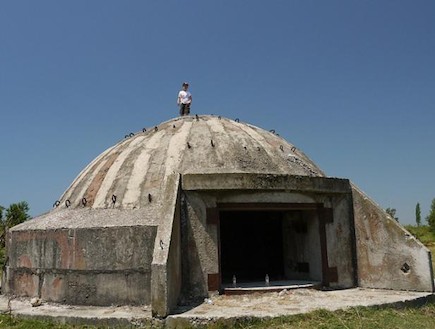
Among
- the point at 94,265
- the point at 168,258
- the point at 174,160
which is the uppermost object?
the point at 174,160

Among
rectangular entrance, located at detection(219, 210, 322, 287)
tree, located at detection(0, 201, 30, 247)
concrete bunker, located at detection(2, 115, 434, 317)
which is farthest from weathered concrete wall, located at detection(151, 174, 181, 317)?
tree, located at detection(0, 201, 30, 247)

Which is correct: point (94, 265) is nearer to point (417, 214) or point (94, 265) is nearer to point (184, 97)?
point (184, 97)

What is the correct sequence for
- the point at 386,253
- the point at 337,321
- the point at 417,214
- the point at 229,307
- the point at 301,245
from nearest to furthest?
the point at 337,321
the point at 229,307
the point at 386,253
the point at 301,245
the point at 417,214

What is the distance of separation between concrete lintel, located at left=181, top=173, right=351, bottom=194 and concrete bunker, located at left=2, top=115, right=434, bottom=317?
22 millimetres

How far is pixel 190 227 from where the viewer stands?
30.4 feet

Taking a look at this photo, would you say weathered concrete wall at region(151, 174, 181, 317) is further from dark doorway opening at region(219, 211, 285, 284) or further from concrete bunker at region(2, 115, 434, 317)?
dark doorway opening at region(219, 211, 285, 284)

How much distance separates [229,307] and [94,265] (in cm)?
284

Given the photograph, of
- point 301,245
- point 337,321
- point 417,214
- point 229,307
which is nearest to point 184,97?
point 301,245

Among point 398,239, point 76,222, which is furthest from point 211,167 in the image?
point 398,239

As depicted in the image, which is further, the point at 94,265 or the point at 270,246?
the point at 270,246

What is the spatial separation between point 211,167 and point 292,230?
2862mm

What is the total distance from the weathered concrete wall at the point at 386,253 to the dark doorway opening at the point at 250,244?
273 cm

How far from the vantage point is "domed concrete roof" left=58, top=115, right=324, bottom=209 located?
10484 millimetres

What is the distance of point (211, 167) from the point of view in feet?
34.7
